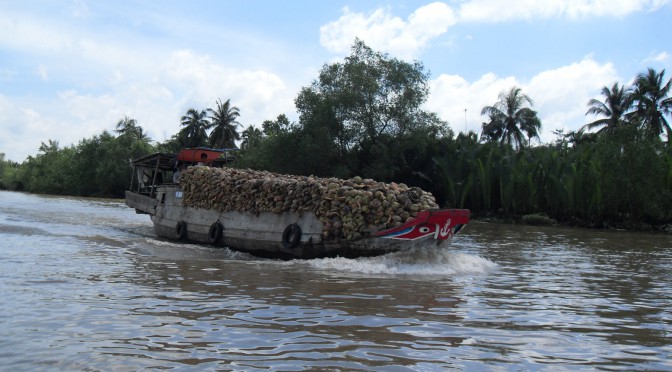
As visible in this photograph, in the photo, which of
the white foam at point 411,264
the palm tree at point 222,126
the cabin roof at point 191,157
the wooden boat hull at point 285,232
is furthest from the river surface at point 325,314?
the palm tree at point 222,126

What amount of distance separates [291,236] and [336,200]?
136cm

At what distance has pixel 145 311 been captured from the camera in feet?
19.4

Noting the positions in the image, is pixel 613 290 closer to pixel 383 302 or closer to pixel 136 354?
pixel 383 302

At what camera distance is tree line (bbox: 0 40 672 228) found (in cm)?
2811

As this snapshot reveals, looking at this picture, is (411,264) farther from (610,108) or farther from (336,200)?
(610,108)

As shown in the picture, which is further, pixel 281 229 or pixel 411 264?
pixel 281 229

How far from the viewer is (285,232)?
465 inches

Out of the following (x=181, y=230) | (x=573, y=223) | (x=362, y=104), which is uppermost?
(x=362, y=104)

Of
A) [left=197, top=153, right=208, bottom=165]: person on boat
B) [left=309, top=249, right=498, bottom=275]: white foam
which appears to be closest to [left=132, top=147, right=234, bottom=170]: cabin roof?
[left=197, top=153, right=208, bottom=165]: person on boat

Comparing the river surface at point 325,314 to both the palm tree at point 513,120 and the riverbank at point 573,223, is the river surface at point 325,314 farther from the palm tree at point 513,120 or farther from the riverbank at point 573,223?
the palm tree at point 513,120

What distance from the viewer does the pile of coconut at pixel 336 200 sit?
34.8 feet

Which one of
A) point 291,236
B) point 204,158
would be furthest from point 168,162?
point 291,236

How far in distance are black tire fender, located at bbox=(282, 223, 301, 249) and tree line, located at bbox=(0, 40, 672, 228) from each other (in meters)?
21.6

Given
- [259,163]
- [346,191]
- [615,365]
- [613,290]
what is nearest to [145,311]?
[615,365]
